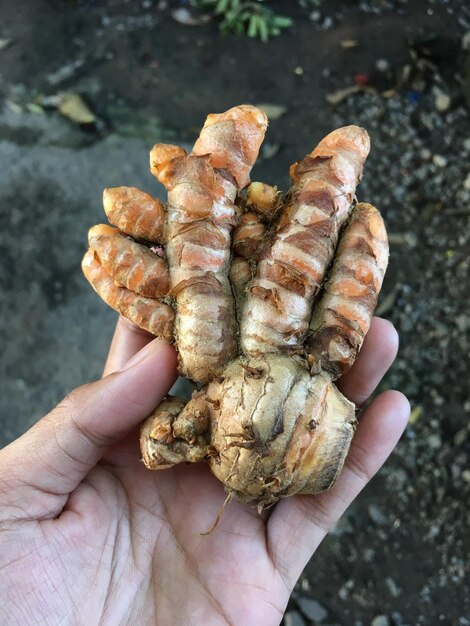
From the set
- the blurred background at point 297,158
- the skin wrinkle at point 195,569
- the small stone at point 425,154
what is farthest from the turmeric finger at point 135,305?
the small stone at point 425,154

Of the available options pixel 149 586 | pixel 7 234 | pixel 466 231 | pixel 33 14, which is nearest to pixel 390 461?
pixel 466 231

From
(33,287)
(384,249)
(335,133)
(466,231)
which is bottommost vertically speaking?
(33,287)

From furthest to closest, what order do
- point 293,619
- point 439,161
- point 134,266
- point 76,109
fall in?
1. point 76,109
2. point 439,161
3. point 293,619
4. point 134,266

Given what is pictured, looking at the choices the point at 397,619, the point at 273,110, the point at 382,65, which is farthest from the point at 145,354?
the point at 382,65

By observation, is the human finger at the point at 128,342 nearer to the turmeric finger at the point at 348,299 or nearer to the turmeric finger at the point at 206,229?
the turmeric finger at the point at 206,229

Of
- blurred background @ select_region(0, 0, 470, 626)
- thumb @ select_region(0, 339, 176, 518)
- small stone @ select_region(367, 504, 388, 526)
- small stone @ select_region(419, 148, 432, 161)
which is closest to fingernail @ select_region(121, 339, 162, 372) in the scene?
thumb @ select_region(0, 339, 176, 518)

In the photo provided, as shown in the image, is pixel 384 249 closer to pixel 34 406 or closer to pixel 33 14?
pixel 34 406

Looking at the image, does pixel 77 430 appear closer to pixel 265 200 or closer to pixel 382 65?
pixel 265 200
